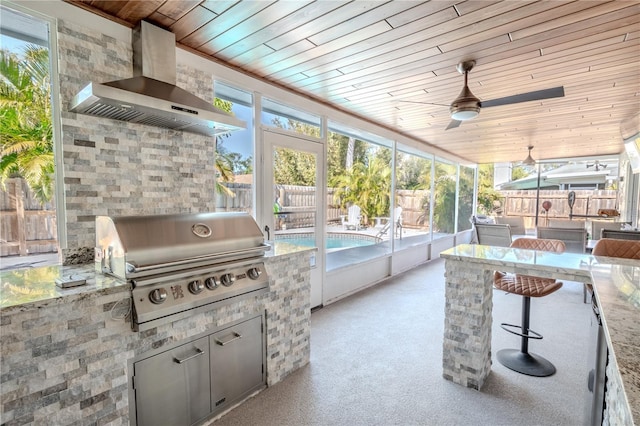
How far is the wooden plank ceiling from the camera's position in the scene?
1.78m

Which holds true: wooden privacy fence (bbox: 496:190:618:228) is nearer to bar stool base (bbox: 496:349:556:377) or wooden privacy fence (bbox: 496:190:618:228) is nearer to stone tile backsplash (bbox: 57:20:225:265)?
bar stool base (bbox: 496:349:556:377)

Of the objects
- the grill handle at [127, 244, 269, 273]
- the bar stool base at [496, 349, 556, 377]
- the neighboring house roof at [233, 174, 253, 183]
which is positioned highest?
the neighboring house roof at [233, 174, 253, 183]

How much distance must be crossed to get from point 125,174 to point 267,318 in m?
1.35

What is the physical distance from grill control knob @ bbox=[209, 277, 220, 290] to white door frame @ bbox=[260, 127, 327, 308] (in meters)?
1.30

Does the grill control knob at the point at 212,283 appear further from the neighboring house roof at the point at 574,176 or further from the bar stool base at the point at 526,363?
the neighboring house roof at the point at 574,176

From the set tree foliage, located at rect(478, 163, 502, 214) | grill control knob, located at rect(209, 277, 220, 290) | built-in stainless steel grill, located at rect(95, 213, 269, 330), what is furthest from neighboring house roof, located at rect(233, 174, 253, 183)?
tree foliage, located at rect(478, 163, 502, 214)

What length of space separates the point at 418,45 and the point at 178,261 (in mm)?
2132

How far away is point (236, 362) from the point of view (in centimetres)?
198

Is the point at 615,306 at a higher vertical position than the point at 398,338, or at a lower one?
higher

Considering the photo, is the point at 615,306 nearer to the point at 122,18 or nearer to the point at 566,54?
the point at 566,54

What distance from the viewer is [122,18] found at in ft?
6.32

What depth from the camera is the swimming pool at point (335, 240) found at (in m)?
3.41

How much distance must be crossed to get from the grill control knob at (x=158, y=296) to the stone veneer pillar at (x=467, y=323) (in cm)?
186

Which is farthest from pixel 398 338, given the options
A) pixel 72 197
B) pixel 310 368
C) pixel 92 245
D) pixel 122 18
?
pixel 122 18
